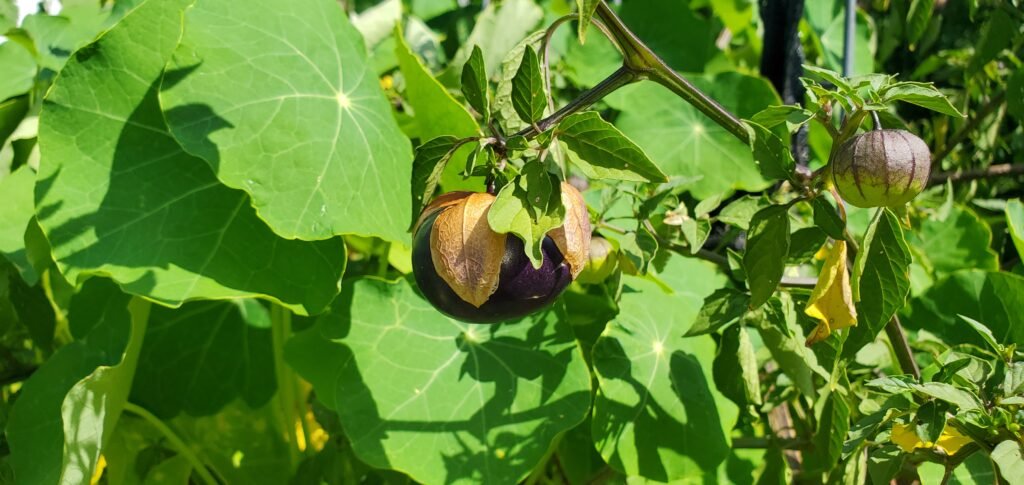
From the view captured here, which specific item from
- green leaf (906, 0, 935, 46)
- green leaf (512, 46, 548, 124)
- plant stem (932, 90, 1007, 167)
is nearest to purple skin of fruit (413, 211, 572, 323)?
green leaf (512, 46, 548, 124)

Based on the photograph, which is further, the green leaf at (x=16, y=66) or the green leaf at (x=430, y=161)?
the green leaf at (x=16, y=66)

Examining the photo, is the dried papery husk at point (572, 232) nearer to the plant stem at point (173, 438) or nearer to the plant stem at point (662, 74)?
the plant stem at point (662, 74)

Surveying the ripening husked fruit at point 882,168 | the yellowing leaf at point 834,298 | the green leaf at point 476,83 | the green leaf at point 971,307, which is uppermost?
the green leaf at point 476,83

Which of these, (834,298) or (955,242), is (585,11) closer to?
(834,298)

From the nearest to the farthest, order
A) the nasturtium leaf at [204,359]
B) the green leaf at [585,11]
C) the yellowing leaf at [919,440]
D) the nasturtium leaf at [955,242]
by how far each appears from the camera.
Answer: the green leaf at [585,11]
the yellowing leaf at [919,440]
the nasturtium leaf at [204,359]
the nasturtium leaf at [955,242]

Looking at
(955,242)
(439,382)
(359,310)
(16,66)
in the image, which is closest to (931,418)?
(439,382)

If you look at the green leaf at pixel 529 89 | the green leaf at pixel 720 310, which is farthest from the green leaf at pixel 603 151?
the green leaf at pixel 720 310

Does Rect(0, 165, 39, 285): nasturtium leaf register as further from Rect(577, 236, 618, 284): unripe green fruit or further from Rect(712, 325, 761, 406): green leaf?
Rect(712, 325, 761, 406): green leaf

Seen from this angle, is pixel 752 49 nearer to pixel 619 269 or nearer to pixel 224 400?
pixel 619 269
